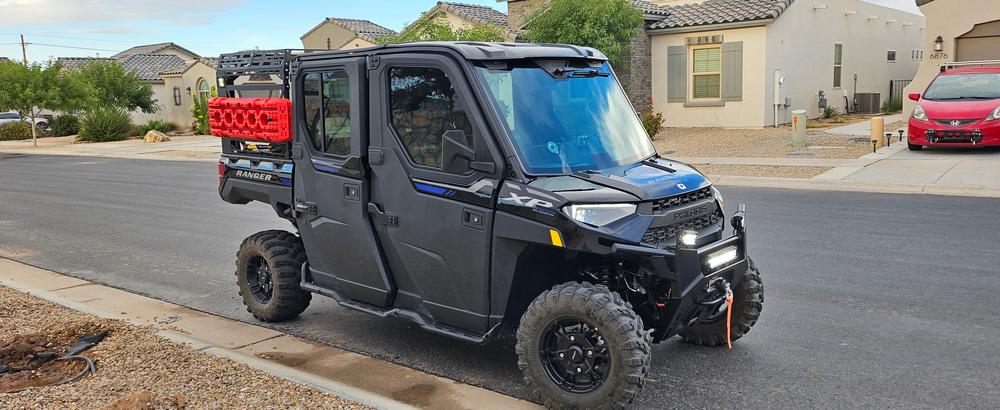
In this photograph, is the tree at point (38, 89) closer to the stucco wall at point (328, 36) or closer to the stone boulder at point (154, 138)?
the stone boulder at point (154, 138)

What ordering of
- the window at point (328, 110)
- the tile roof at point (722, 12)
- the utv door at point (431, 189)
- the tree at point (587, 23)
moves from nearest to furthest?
the utv door at point (431, 189)
the window at point (328, 110)
the tree at point (587, 23)
the tile roof at point (722, 12)

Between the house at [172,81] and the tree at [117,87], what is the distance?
99 centimetres

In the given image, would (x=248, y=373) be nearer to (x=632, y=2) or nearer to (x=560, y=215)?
(x=560, y=215)

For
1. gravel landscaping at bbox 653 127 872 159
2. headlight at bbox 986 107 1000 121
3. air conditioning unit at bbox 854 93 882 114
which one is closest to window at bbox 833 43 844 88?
air conditioning unit at bbox 854 93 882 114

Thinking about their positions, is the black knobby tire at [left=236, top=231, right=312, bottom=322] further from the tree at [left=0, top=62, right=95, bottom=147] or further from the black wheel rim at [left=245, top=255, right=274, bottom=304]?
the tree at [left=0, top=62, right=95, bottom=147]

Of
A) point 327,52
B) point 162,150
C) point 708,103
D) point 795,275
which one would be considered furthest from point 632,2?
point 327,52

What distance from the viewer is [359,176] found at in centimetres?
542

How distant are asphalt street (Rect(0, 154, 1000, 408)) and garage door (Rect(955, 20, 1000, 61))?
13932mm

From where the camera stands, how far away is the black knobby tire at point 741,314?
539 cm

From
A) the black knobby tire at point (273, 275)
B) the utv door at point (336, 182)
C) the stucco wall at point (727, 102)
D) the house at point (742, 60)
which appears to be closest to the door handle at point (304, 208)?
the utv door at point (336, 182)

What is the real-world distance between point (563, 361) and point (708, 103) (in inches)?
882

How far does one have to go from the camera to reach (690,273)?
446 centimetres

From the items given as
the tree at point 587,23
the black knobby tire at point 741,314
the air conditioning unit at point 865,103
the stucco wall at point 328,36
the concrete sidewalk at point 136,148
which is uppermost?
the stucco wall at point 328,36

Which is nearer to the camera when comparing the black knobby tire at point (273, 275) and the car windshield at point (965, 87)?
the black knobby tire at point (273, 275)
